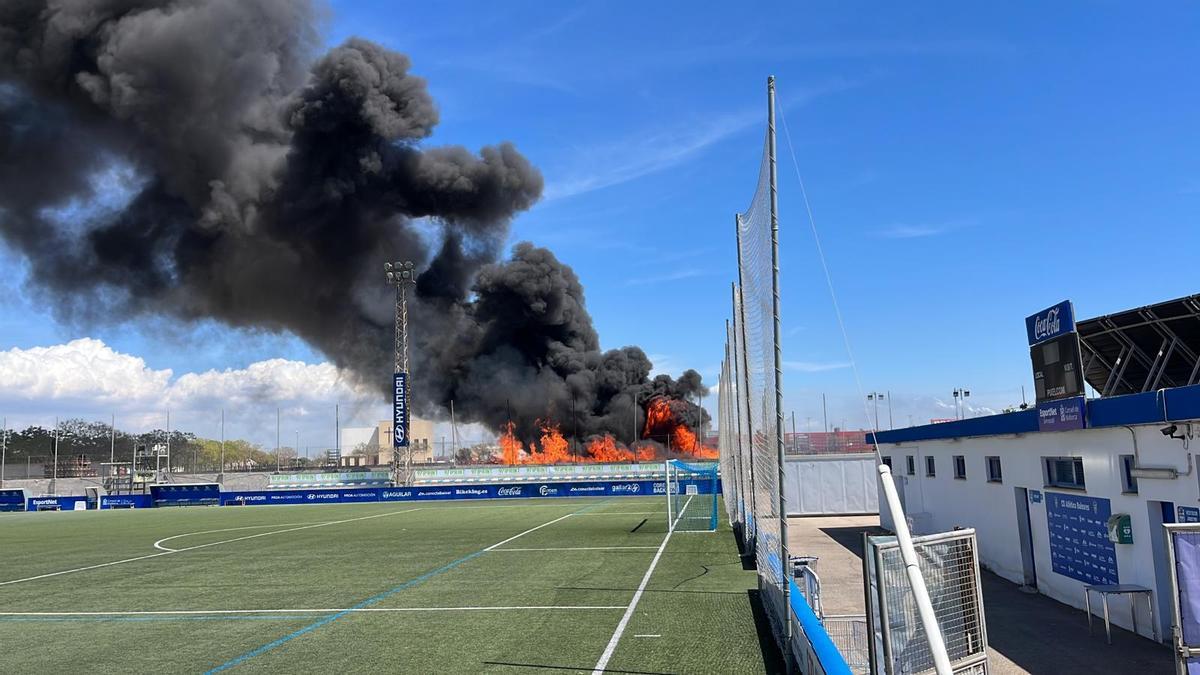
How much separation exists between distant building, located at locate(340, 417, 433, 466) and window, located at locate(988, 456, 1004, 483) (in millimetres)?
82207

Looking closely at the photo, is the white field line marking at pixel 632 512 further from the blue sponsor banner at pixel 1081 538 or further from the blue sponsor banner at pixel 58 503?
the blue sponsor banner at pixel 58 503

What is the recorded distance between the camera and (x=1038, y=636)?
981cm

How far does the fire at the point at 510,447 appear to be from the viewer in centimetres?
7944

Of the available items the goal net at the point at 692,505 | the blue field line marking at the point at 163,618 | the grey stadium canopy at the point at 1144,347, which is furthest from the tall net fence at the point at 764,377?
the goal net at the point at 692,505

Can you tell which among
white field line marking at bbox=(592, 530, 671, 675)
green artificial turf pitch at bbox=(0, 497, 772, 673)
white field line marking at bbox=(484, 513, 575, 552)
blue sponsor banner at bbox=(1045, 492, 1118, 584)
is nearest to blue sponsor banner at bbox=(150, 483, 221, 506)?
green artificial turf pitch at bbox=(0, 497, 772, 673)

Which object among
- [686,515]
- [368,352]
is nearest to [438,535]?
[686,515]

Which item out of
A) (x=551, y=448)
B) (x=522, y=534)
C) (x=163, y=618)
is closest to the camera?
(x=163, y=618)

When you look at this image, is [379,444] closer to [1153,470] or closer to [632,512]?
[632,512]

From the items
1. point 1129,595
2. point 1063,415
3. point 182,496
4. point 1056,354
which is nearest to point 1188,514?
point 1129,595

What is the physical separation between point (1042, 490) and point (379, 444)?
93363mm

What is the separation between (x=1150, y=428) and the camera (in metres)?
9.39

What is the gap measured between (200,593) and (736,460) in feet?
42.0

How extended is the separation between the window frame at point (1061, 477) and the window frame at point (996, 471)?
171 centimetres

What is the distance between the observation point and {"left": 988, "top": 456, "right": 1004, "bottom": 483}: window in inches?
572
